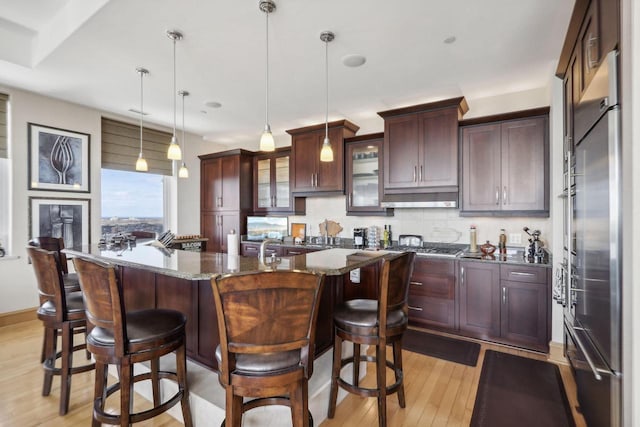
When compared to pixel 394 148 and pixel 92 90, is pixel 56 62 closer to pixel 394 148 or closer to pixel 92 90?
pixel 92 90

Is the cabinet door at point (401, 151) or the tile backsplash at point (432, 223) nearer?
the tile backsplash at point (432, 223)

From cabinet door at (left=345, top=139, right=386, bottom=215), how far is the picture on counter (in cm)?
101

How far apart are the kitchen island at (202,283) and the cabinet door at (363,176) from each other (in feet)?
6.67

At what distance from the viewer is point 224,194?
17.5ft

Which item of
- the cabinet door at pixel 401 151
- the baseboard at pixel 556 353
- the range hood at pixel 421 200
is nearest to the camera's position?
the baseboard at pixel 556 353

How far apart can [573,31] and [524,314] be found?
2.39 meters

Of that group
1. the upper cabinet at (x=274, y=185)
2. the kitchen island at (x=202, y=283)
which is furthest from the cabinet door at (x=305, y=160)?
the kitchen island at (x=202, y=283)

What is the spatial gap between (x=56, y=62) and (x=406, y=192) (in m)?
3.96

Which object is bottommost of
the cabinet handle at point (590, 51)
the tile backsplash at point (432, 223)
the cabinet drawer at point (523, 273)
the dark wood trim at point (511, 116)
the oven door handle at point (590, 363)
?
the oven door handle at point (590, 363)

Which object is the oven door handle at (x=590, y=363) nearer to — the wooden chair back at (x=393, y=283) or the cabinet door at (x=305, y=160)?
the wooden chair back at (x=393, y=283)

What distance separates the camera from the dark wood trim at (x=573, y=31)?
1767mm

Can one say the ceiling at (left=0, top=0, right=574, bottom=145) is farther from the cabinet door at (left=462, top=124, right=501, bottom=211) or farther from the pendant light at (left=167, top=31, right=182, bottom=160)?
the cabinet door at (left=462, top=124, right=501, bottom=211)

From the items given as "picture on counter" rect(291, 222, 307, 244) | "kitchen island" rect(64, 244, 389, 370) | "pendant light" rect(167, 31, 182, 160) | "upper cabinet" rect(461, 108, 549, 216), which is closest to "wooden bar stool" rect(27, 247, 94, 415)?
"kitchen island" rect(64, 244, 389, 370)

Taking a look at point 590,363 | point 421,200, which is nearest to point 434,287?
point 421,200
